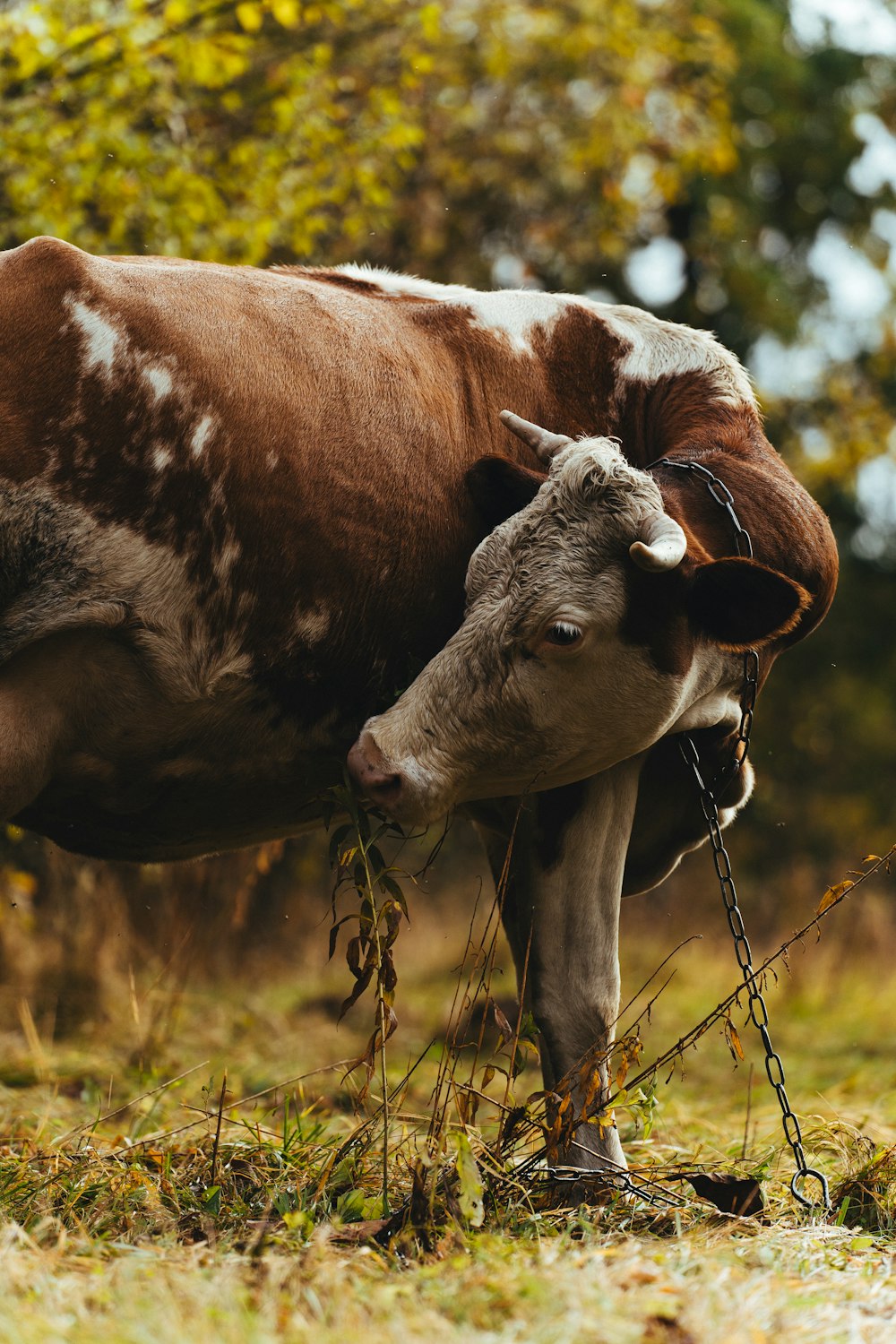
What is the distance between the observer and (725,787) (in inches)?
163

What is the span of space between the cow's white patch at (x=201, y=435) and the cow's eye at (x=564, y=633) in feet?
3.07

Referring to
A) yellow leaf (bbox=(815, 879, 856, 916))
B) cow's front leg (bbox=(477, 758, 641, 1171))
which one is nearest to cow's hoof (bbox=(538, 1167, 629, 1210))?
cow's front leg (bbox=(477, 758, 641, 1171))

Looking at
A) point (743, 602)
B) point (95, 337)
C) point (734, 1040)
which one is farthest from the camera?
point (734, 1040)

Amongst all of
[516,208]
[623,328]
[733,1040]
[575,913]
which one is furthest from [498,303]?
[516,208]

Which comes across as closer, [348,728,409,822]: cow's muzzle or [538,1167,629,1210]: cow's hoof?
[348,728,409,822]: cow's muzzle

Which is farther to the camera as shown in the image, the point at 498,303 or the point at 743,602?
the point at 498,303

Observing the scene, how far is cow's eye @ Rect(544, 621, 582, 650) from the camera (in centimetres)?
335

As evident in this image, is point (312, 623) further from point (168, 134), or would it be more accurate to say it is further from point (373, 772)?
point (168, 134)

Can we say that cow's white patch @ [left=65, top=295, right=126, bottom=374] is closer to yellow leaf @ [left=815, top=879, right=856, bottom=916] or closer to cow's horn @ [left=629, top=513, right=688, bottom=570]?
cow's horn @ [left=629, top=513, right=688, bottom=570]

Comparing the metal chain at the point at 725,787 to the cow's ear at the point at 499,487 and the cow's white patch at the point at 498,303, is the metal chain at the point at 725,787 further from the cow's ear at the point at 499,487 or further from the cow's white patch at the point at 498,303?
the cow's white patch at the point at 498,303

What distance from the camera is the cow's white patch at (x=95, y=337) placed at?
3.19 meters

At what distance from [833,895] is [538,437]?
4.76 feet

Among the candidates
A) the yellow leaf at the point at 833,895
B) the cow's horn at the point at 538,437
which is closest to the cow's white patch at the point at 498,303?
the cow's horn at the point at 538,437

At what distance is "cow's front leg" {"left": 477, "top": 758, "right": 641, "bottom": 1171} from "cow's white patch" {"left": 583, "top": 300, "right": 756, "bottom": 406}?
1164 millimetres
